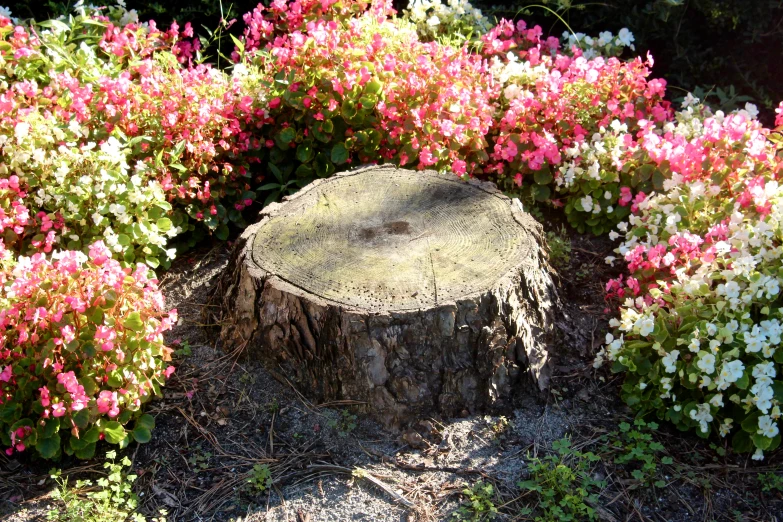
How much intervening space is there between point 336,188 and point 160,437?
3.94 feet

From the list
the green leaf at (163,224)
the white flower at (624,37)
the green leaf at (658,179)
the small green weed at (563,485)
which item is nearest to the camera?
the small green weed at (563,485)

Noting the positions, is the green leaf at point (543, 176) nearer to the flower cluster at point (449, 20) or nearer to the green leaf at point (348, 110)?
the green leaf at point (348, 110)

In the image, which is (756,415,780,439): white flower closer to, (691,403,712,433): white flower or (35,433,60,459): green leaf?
(691,403,712,433): white flower

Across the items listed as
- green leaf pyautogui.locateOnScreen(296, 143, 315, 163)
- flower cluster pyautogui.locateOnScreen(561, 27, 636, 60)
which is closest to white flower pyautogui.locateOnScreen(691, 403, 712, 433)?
green leaf pyautogui.locateOnScreen(296, 143, 315, 163)

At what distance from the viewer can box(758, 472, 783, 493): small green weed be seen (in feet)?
8.37

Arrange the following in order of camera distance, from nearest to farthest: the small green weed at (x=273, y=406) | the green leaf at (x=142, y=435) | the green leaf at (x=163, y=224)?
the green leaf at (x=142, y=435), the small green weed at (x=273, y=406), the green leaf at (x=163, y=224)

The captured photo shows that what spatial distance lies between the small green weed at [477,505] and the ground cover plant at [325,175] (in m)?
0.21

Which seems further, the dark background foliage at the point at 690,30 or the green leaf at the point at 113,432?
the dark background foliage at the point at 690,30

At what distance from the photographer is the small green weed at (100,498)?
97.6 inches

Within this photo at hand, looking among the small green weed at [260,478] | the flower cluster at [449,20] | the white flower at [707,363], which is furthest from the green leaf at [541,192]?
the small green weed at [260,478]

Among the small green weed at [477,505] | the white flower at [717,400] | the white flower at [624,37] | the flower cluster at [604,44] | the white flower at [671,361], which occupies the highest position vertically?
the white flower at [624,37]

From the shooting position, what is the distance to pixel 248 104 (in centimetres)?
361

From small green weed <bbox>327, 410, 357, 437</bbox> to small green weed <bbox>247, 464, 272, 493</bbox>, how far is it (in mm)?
272

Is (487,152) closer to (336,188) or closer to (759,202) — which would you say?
(336,188)
